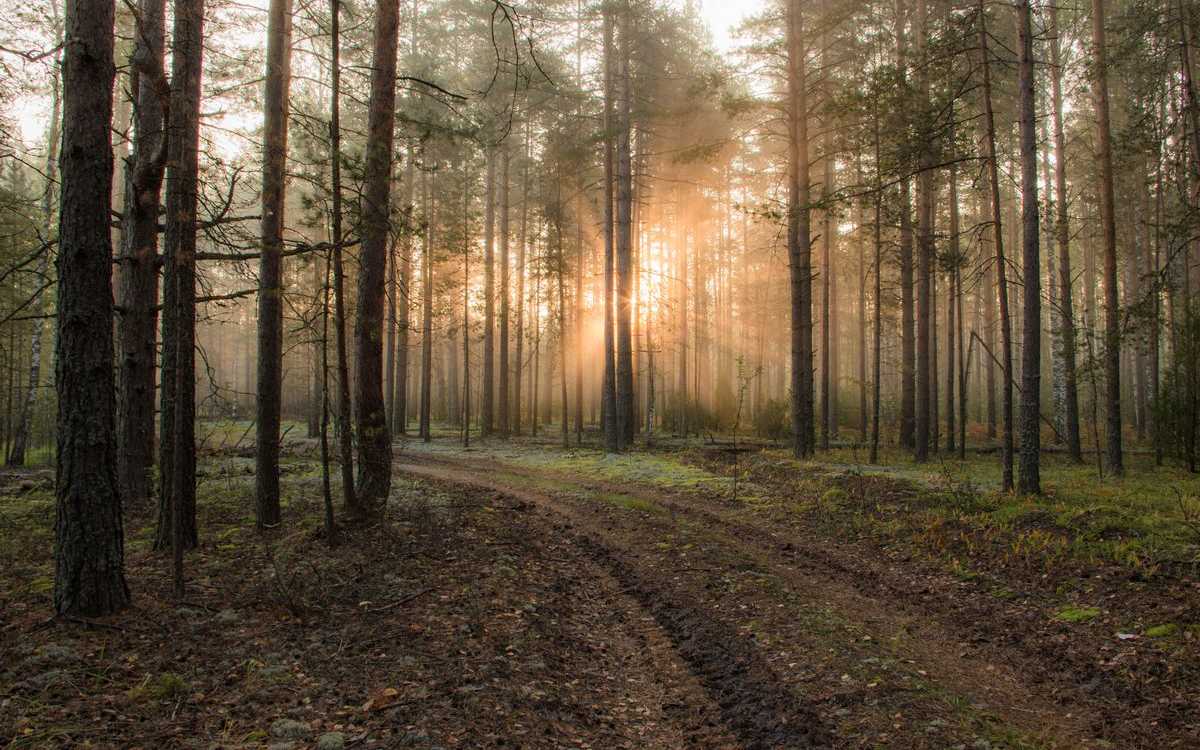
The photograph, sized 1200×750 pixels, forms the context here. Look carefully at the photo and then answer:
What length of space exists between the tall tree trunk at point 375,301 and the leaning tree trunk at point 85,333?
10.5 feet

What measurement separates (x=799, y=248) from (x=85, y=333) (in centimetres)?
1615

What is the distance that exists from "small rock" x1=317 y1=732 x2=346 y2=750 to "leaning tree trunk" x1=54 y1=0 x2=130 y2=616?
8.74 ft

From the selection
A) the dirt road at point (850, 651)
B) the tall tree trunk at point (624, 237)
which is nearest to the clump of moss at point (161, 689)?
the dirt road at point (850, 651)

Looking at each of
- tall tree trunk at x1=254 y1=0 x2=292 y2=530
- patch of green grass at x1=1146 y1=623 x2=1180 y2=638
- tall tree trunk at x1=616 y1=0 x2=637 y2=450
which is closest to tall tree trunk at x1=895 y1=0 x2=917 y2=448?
tall tree trunk at x1=616 y1=0 x2=637 y2=450

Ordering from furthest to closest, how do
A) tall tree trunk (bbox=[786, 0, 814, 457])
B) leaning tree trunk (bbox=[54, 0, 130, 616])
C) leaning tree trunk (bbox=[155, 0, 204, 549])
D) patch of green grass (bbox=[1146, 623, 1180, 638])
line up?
tall tree trunk (bbox=[786, 0, 814, 457]) < leaning tree trunk (bbox=[155, 0, 204, 549]) < patch of green grass (bbox=[1146, 623, 1180, 638]) < leaning tree trunk (bbox=[54, 0, 130, 616])

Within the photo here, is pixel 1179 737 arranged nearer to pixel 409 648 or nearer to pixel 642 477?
pixel 409 648

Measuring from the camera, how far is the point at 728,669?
494 cm

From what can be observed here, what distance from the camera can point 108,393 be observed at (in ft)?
16.0

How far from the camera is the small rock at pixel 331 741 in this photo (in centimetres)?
351

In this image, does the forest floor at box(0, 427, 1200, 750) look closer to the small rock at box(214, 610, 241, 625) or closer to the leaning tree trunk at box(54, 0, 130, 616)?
the small rock at box(214, 610, 241, 625)

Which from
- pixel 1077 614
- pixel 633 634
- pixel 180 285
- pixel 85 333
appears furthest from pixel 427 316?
pixel 1077 614

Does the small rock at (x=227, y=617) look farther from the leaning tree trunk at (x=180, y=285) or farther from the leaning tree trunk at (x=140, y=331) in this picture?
the leaning tree trunk at (x=140, y=331)

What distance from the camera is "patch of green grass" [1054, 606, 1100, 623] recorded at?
570 centimetres

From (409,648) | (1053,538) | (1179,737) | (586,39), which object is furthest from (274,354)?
(586,39)
